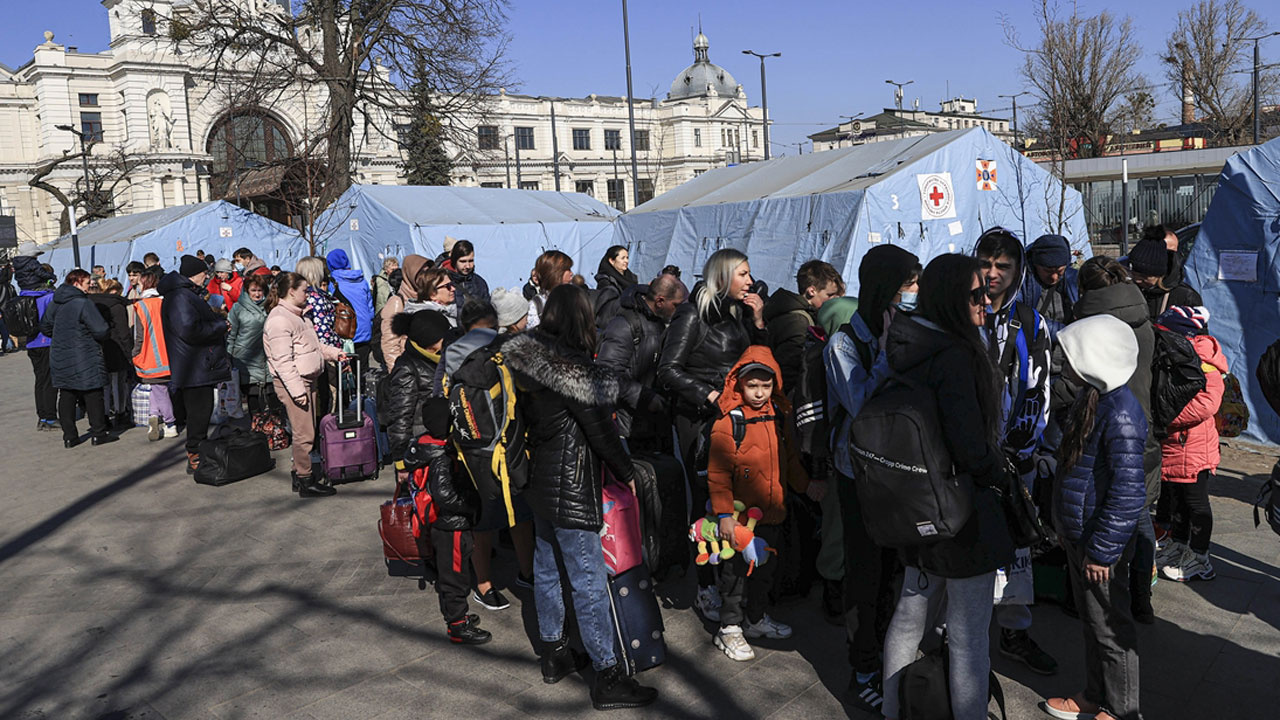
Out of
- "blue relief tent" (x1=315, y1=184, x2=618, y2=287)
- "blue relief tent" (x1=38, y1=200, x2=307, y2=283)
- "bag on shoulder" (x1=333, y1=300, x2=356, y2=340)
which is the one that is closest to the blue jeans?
"bag on shoulder" (x1=333, y1=300, x2=356, y2=340)

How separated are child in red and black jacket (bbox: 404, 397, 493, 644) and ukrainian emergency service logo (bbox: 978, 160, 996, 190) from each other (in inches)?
478

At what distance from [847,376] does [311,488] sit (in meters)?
5.35

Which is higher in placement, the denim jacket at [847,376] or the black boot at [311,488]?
the denim jacket at [847,376]

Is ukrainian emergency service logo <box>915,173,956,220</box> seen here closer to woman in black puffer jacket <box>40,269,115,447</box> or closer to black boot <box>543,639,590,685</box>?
woman in black puffer jacket <box>40,269,115,447</box>

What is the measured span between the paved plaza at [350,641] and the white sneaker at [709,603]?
86mm

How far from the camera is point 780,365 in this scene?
5.05 metres

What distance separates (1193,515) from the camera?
5031 mm

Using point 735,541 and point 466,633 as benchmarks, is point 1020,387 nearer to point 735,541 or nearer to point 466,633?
point 735,541

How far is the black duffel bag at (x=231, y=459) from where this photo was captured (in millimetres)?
8109

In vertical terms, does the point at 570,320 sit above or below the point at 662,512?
above

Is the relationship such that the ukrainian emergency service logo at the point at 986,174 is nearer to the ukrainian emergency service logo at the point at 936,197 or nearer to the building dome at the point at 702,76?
the ukrainian emergency service logo at the point at 936,197

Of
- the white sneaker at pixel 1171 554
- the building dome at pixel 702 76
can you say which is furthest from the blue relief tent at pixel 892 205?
the building dome at pixel 702 76

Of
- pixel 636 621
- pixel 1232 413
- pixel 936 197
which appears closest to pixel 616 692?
pixel 636 621

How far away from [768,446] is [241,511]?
4929 mm
